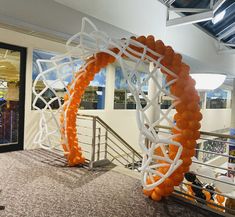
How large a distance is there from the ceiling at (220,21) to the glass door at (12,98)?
3.28 m

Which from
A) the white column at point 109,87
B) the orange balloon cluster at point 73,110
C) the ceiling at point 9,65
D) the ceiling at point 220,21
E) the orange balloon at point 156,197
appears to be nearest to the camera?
the orange balloon at point 156,197

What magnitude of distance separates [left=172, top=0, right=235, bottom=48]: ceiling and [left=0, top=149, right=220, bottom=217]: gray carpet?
10.3ft

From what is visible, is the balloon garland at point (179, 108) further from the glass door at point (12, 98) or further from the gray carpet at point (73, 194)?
the glass door at point (12, 98)

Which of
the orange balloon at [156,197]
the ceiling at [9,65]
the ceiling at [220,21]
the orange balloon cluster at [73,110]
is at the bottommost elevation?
the orange balloon at [156,197]

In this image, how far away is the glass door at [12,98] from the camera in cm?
446

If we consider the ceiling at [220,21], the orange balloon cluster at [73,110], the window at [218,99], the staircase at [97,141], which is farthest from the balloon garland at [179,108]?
the window at [218,99]

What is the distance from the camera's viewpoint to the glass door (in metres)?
4.46

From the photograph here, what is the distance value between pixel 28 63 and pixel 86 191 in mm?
2981

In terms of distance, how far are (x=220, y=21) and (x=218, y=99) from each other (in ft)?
A: 23.3

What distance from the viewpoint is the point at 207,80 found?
8.64ft

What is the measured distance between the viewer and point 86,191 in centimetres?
275

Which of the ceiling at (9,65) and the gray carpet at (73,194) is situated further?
the ceiling at (9,65)

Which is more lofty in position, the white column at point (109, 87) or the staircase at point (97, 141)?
the white column at point (109, 87)

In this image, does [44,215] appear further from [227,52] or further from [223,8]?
[227,52]
